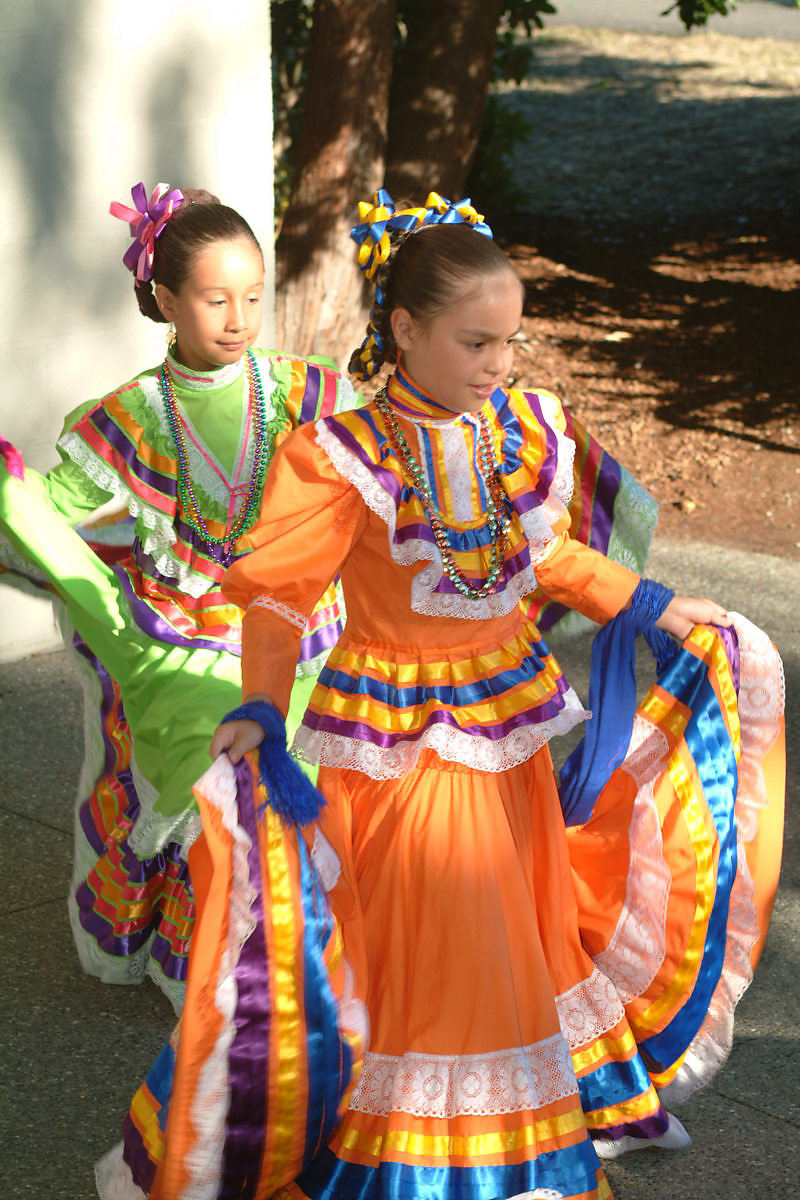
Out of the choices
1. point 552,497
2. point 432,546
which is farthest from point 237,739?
point 552,497

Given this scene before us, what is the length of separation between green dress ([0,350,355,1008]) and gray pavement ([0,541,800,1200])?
0.71 feet

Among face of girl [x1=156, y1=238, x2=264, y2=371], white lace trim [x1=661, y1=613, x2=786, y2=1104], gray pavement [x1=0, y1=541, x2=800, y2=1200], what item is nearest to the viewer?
gray pavement [x1=0, y1=541, x2=800, y2=1200]

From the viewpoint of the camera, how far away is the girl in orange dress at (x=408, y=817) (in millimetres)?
2566

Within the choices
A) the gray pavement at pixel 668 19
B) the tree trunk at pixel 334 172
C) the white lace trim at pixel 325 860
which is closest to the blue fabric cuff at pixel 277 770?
the white lace trim at pixel 325 860

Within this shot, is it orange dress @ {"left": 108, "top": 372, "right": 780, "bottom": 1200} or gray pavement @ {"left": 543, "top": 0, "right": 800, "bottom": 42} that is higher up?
orange dress @ {"left": 108, "top": 372, "right": 780, "bottom": 1200}

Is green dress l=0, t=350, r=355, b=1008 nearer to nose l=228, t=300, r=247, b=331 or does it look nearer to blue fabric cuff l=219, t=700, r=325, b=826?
nose l=228, t=300, r=247, b=331

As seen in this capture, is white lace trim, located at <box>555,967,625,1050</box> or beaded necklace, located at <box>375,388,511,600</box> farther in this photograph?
white lace trim, located at <box>555,967,625,1050</box>

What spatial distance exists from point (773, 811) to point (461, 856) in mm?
833

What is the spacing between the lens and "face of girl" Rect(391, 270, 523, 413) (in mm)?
2678

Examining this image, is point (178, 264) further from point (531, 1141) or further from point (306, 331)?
point (306, 331)

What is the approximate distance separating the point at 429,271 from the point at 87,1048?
195 centimetres

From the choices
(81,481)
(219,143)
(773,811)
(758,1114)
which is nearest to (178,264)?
(81,481)

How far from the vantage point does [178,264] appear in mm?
3352

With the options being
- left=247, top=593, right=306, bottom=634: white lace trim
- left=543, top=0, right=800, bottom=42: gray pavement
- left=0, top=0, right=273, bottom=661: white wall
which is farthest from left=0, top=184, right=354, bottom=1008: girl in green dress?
left=543, top=0, right=800, bottom=42: gray pavement
